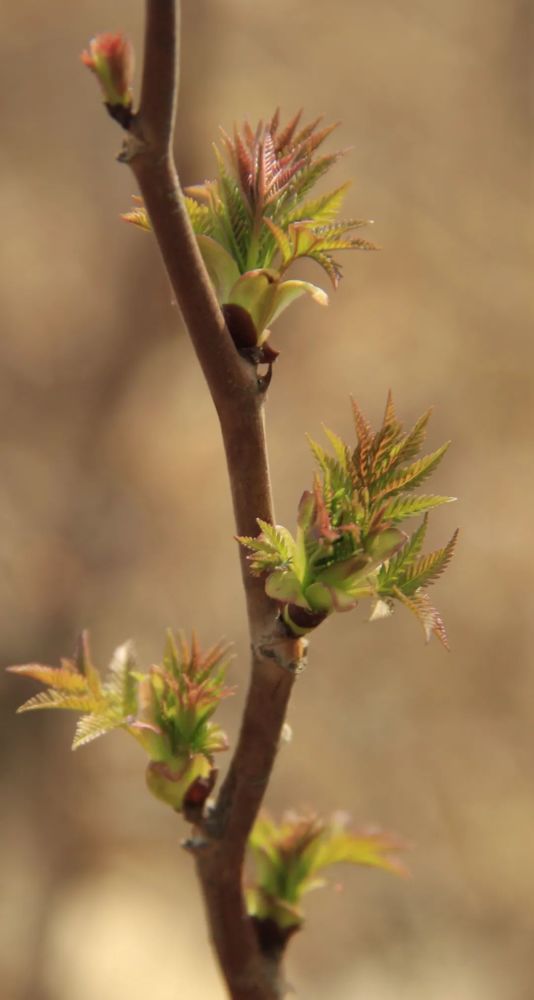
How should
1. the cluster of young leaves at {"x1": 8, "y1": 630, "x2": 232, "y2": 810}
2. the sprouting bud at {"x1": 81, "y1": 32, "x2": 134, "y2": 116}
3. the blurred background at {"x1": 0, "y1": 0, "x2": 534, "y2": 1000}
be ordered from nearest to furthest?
1. the sprouting bud at {"x1": 81, "y1": 32, "x2": 134, "y2": 116}
2. the cluster of young leaves at {"x1": 8, "y1": 630, "x2": 232, "y2": 810}
3. the blurred background at {"x1": 0, "y1": 0, "x2": 534, "y2": 1000}

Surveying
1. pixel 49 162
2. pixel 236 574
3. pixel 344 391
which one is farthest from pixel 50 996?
pixel 49 162

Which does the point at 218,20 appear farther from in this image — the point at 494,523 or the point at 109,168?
the point at 494,523

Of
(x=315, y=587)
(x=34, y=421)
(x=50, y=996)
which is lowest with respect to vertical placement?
(x=50, y=996)

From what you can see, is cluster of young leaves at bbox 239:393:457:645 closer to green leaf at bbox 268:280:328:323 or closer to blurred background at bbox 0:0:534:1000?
green leaf at bbox 268:280:328:323

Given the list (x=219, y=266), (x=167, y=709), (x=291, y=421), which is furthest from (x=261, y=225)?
(x=291, y=421)

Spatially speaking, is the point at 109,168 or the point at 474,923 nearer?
the point at 474,923

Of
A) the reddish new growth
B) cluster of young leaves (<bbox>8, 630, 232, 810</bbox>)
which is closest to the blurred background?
cluster of young leaves (<bbox>8, 630, 232, 810</bbox>)
